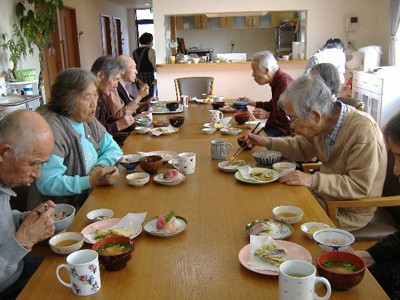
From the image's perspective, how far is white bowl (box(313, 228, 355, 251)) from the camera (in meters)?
1.19

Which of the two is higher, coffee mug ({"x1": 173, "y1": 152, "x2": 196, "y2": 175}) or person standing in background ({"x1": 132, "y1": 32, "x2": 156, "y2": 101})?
person standing in background ({"x1": 132, "y1": 32, "x2": 156, "y2": 101})

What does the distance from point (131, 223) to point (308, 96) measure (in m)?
0.93

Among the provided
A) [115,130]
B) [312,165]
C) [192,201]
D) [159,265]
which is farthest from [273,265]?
[115,130]

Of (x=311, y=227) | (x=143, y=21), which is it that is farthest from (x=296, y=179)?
(x=143, y=21)

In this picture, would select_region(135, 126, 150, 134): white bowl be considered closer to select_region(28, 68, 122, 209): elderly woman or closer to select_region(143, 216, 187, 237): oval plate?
select_region(28, 68, 122, 209): elderly woman

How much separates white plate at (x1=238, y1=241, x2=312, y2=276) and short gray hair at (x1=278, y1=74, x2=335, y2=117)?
0.75 meters

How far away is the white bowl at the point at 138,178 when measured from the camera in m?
1.76

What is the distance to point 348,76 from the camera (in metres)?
6.15

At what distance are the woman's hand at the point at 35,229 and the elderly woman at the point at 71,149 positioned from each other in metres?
0.45

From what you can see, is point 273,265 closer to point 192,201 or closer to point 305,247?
point 305,247

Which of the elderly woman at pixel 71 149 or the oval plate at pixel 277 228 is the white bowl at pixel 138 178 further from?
the oval plate at pixel 277 228

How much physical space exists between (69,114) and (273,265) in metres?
1.29

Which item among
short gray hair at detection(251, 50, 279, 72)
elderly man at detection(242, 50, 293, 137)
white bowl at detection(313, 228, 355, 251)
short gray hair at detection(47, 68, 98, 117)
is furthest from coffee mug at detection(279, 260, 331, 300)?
short gray hair at detection(251, 50, 279, 72)

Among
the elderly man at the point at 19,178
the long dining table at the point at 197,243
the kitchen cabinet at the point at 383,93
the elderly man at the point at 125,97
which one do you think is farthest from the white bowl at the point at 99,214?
the kitchen cabinet at the point at 383,93
